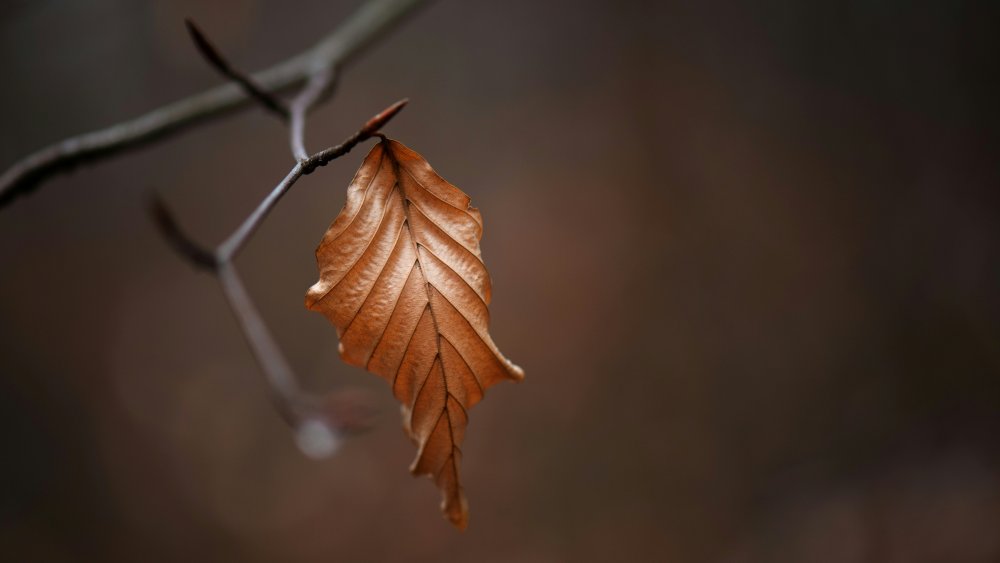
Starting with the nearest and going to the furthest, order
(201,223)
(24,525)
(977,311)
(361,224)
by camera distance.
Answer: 1. (361,224)
2. (24,525)
3. (201,223)
4. (977,311)

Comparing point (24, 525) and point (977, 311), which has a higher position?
point (24, 525)

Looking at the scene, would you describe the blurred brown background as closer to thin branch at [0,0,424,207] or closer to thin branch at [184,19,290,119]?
thin branch at [0,0,424,207]

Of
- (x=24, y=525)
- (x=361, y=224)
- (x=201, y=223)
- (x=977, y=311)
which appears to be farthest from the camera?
(x=977, y=311)

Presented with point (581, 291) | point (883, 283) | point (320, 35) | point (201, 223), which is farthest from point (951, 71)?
point (201, 223)

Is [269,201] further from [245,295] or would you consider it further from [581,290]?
[581,290]

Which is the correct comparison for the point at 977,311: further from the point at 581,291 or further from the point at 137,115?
the point at 137,115

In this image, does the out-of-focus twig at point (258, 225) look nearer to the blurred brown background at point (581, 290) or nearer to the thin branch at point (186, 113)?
the thin branch at point (186, 113)

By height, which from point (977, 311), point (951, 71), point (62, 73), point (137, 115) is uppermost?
point (62, 73)

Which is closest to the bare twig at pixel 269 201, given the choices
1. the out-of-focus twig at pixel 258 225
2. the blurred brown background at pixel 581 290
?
the out-of-focus twig at pixel 258 225
